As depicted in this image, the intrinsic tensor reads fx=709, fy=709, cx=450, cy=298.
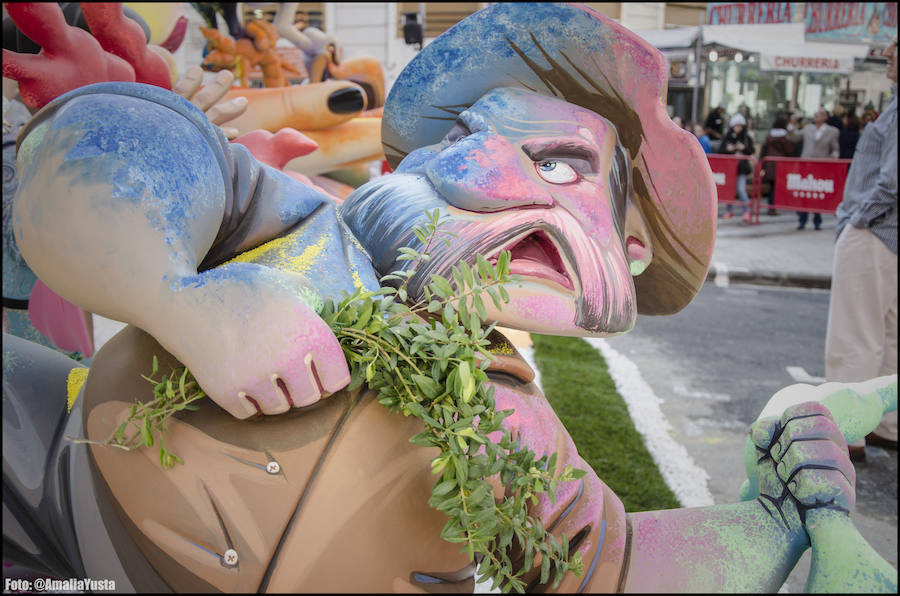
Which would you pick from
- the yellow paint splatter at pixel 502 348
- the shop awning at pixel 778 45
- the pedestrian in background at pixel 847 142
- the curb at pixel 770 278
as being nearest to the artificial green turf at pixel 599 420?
the yellow paint splatter at pixel 502 348

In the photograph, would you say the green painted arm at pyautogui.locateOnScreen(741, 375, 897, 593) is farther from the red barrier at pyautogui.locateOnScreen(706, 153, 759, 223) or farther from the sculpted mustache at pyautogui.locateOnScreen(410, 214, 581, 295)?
the red barrier at pyautogui.locateOnScreen(706, 153, 759, 223)

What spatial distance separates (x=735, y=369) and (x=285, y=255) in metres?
3.09

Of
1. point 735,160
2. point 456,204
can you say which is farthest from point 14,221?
point 735,160

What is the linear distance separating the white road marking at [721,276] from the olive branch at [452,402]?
16.3 ft

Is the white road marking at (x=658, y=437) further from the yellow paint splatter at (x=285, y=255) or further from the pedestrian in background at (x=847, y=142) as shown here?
the pedestrian in background at (x=847, y=142)

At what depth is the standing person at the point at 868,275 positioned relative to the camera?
2.62m

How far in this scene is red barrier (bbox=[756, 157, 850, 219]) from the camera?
6.54 meters

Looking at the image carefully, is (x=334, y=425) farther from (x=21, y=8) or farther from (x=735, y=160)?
(x=735, y=160)

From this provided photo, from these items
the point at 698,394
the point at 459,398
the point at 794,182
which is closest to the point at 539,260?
the point at 459,398

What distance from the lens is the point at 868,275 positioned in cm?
270

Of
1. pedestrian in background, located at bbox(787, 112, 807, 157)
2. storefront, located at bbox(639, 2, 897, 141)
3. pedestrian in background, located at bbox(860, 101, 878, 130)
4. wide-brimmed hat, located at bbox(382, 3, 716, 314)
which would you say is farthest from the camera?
storefront, located at bbox(639, 2, 897, 141)

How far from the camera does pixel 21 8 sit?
1007 mm

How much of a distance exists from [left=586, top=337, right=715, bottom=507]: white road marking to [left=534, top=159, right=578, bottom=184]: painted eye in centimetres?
112

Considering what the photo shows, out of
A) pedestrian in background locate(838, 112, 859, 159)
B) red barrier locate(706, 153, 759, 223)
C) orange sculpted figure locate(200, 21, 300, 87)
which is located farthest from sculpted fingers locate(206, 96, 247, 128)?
pedestrian in background locate(838, 112, 859, 159)
